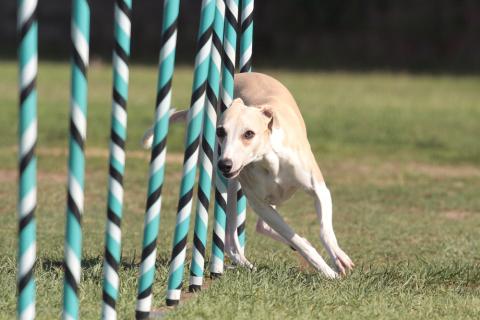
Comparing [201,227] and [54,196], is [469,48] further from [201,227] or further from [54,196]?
[201,227]

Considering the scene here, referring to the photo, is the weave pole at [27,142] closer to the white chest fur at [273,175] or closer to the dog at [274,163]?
the dog at [274,163]

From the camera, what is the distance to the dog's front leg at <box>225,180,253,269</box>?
7109mm

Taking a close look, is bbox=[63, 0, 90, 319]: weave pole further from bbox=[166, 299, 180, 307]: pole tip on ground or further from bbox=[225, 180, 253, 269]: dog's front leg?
bbox=[225, 180, 253, 269]: dog's front leg

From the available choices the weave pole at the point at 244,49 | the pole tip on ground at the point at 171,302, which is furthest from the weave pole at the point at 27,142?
the weave pole at the point at 244,49

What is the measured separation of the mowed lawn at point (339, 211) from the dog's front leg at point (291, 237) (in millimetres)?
93

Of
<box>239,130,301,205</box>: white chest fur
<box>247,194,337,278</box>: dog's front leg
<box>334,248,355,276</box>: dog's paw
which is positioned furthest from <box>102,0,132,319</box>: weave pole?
<box>334,248,355,276</box>: dog's paw

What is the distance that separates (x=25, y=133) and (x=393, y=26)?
24.6 meters

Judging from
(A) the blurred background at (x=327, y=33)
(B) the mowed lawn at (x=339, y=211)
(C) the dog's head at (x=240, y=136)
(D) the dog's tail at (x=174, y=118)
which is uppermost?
(C) the dog's head at (x=240, y=136)

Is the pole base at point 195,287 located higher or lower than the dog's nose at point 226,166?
lower

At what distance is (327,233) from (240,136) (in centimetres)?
86

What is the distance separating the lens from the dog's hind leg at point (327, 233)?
6.62 m

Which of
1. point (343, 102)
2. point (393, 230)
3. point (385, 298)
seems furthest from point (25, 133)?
point (343, 102)

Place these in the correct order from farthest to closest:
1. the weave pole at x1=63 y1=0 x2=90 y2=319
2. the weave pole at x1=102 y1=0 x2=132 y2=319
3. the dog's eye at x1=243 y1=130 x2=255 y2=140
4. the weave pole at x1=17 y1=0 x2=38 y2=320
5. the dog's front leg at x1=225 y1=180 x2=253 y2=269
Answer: the dog's front leg at x1=225 y1=180 x2=253 y2=269 → the dog's eye at x1=243 y1=130 x2=255 y2=140 → the weave pole at x1=102 y1=0 x2=132 y2=319 → the weave pole at x1=63 y1=0 x2=90 y2=319 → the weave pole at x1=17 y1=0 x2=38 y2=320

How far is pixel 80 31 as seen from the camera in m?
4.71
